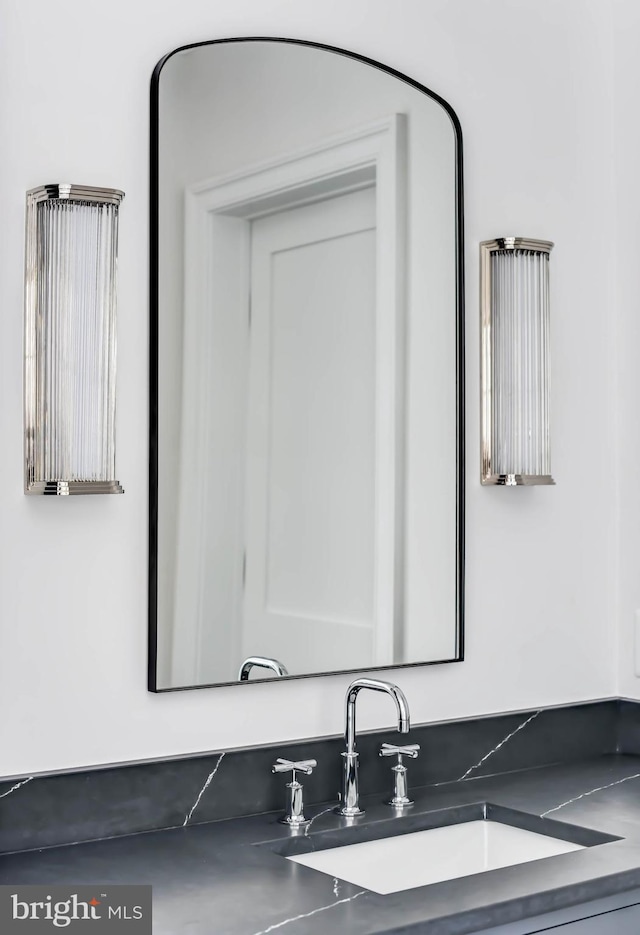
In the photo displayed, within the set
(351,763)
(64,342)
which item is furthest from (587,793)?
(64,342)

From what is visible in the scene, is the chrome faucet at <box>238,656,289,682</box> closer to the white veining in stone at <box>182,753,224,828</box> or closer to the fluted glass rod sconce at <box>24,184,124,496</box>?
the white veining in stone at <box>182,753,224,828</box>

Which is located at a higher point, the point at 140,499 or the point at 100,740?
the point at 140,499

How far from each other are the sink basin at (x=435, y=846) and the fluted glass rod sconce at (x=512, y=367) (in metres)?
0.62

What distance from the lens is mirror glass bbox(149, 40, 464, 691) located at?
1774mm

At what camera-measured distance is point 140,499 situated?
1747 mm

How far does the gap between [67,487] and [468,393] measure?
34.1 inches

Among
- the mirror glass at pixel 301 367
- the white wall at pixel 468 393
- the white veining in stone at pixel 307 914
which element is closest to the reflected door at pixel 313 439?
the mirror glass at pixel 301 367

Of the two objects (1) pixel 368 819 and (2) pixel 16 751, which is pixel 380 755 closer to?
(1) pixel 368 819

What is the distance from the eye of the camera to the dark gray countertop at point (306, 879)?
1369 mm

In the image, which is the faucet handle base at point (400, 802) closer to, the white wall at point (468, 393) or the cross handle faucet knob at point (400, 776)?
the cross handle faucet knob at point (400, 776)

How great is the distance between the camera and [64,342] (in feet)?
5.32

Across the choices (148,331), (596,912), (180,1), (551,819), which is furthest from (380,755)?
(180,1)

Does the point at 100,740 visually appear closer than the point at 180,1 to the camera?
Yes

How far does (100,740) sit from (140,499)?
14.7 inches
